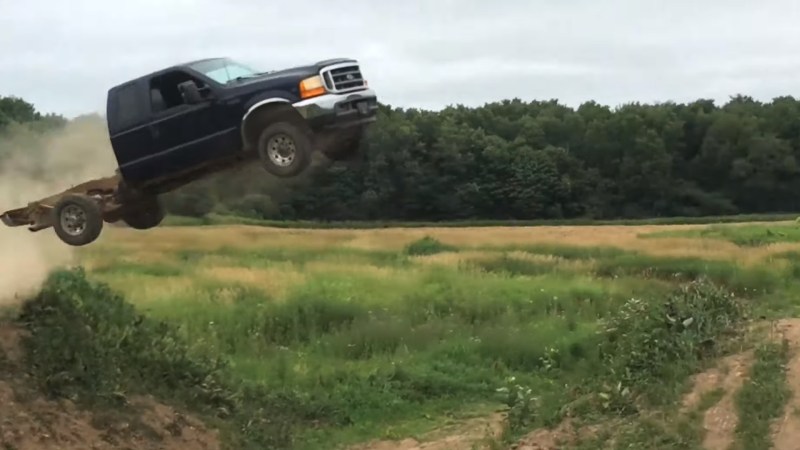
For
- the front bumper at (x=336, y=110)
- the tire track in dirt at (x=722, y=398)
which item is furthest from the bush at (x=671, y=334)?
the front bumper at (x=336, y=110)

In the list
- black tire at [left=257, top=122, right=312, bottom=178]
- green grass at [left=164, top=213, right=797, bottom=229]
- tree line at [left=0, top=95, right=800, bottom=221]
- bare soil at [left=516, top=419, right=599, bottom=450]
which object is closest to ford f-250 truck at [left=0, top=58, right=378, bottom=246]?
black tire at [left=257, top=122, right=312, bottom=178]

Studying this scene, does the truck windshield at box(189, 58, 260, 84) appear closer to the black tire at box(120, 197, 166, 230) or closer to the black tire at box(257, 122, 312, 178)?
the black tire at box(257, 122, 312, 178)

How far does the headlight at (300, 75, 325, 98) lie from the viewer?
1205 centimetres

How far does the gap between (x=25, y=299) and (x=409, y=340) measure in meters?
11.5

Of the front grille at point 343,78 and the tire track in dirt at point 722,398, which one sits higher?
the front grille at point 343,78

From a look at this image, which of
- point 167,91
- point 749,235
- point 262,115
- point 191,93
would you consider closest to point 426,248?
point 749,235

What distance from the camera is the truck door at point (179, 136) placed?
12.4 meters

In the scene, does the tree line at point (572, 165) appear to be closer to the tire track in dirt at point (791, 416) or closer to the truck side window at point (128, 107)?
the tire track in dirt at point (791, 416)

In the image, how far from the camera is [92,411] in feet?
49.1

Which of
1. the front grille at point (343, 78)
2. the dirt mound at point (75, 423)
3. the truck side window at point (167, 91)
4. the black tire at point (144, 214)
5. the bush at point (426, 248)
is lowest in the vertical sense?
the bush at point (426, 248)

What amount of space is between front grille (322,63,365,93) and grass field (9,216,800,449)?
5.56 meters

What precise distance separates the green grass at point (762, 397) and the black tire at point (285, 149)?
24.3 feet

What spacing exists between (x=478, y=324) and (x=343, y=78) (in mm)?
16769

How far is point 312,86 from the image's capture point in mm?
12062
